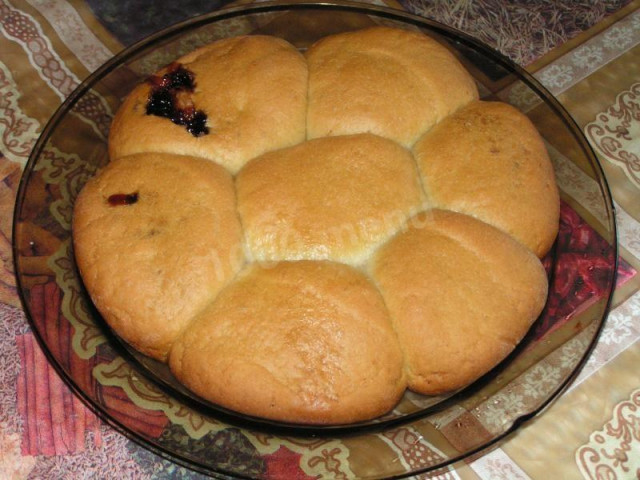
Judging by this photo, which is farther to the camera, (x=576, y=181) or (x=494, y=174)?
(x=576, y=181)

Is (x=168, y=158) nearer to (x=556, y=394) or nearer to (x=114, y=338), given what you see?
(x=114, y=338)

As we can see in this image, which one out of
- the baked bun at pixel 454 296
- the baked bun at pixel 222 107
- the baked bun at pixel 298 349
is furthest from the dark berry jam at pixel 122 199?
the baked bun at pixel 454 296

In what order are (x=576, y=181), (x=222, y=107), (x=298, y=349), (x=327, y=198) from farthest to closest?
(x=576, y=181) < (x=222, y=107) < (x=327, y=198) < (x=298, y=349)

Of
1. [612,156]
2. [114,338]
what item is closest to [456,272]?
[114,338]

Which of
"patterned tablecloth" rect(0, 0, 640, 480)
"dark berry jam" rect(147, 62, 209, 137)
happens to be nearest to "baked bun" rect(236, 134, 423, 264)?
"dark berry jam" rect(147, 62, 209, 137)

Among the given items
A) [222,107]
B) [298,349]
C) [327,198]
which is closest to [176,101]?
[222,107]

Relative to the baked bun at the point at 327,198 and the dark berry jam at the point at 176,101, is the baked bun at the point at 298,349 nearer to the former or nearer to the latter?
the baked bun at the point at 327,198

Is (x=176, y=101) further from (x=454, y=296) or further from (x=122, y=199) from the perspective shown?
(x=454, y=296)
